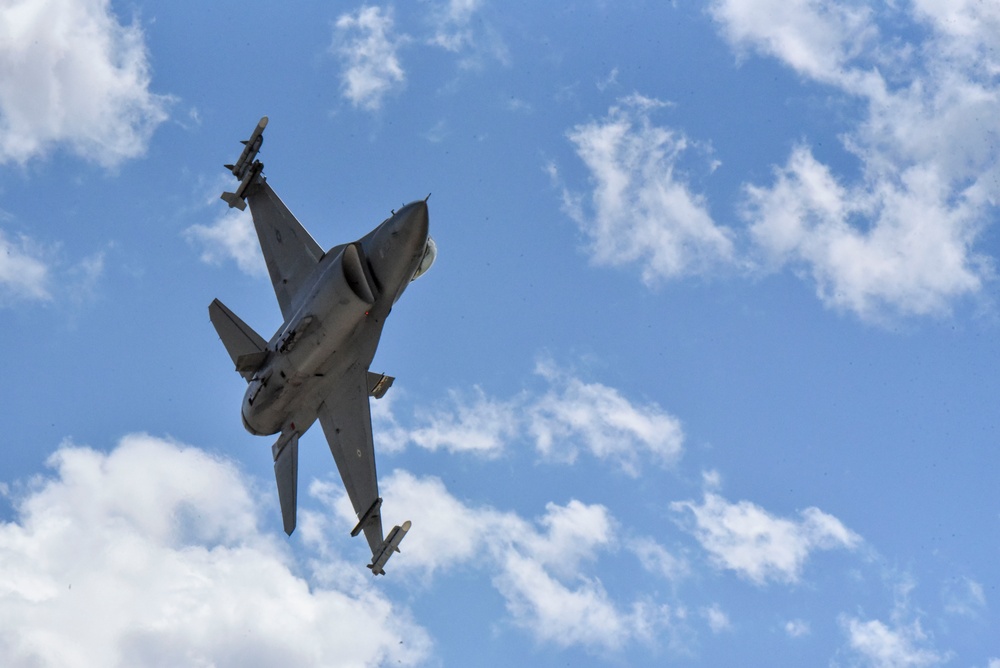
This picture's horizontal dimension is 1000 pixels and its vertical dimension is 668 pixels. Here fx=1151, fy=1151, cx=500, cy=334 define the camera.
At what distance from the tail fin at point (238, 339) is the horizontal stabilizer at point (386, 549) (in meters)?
11.8

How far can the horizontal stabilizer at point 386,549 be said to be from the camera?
6272cm

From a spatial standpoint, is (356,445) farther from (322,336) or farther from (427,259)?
(427,259)

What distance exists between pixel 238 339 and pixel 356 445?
912 cm

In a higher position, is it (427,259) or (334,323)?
(427,259)

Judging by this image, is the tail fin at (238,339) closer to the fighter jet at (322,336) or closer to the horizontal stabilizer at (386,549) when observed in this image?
the fighter jet at (322,336)

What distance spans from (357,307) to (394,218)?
4.93 metres

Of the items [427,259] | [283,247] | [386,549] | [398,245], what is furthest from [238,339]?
[386,549]

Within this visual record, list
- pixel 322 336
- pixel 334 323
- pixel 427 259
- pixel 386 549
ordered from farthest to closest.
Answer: pixel 386 549 → pixel 427 259 → pixel 322 336 → pixel 334 323

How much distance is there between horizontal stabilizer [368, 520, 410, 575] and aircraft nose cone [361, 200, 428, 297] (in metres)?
13.3

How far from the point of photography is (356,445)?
63406 millimetres

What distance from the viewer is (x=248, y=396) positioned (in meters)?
63.4

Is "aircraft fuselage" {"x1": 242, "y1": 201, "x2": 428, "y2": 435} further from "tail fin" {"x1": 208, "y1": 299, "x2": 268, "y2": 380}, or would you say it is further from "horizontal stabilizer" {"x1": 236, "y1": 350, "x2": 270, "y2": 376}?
"tail fin" {"x1": 208, "y1": 299, "x2": 268, "y2": 380}

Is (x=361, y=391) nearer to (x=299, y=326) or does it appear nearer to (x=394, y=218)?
(x=299, y=326)

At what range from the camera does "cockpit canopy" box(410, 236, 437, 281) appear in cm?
6081
